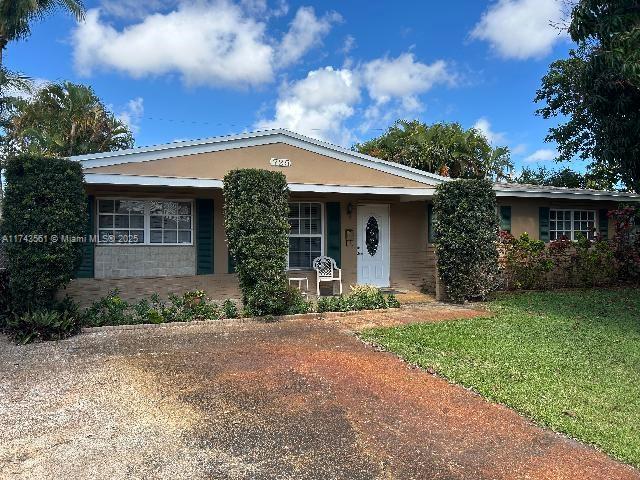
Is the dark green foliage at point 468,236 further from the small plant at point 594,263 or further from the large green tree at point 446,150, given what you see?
Answer: the large green tree at point 446,150

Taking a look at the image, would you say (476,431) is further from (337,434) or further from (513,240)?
(513,240)

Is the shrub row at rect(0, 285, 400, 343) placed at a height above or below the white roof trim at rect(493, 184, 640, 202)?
below

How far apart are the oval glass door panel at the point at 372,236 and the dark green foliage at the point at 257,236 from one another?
3.78 meters

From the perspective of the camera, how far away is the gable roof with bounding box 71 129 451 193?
26.6 ft

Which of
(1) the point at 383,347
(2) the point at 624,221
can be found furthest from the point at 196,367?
(2) the point at 624,221

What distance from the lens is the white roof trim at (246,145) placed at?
8193 mm

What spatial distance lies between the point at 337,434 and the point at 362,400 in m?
0.77

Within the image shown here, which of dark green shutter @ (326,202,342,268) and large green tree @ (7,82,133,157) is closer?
dark green shutter @ (326,202,342,268)

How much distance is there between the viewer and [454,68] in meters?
19.5

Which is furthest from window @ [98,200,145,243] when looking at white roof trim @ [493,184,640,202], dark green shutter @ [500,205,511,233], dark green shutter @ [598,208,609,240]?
dark green shutter @ [598,208,609,240]

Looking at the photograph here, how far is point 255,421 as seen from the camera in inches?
154

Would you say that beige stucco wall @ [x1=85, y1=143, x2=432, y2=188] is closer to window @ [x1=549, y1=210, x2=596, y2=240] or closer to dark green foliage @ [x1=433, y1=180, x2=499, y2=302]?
dark green foliage @ [x1=433, y1=180, x2=499, y2=302]

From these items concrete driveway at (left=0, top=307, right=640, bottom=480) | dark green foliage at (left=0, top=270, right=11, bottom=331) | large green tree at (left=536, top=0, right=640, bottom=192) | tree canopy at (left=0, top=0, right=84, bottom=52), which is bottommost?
concrete driveway at (left=0, top=307, right=640, bottom=480)

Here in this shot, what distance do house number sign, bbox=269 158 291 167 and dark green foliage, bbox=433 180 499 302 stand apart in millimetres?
3273
